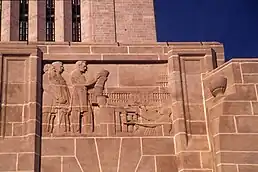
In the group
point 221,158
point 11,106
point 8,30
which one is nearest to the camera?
point 221,158

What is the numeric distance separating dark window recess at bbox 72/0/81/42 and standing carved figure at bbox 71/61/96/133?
111ft

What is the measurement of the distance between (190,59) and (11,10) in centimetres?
3648

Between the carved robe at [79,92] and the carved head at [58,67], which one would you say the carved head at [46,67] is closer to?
the carved head at [58,67]

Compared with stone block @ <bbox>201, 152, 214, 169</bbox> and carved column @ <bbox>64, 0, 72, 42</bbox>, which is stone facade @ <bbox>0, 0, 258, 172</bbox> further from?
→ carved column @ <bbox>64, 0, 72, 42</bbox>

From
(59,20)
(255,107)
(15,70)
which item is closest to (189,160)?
(255,107)

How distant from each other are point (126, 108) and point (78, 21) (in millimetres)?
36336

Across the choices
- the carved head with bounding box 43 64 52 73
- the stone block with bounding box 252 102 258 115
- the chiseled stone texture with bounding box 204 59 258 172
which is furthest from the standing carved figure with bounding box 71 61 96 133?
the stone block with bounding box 252 102 258 115

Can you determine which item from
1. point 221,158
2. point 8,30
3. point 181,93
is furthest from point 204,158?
point 8,30

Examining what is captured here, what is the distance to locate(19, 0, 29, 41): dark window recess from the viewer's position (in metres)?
50.6

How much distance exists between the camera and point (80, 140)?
14547 mm

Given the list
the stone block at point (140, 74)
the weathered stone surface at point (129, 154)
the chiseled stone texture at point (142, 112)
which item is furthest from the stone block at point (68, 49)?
the weathered stone surface at point (129, 154)

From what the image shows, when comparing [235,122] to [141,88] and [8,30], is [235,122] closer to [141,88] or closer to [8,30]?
[141,88]

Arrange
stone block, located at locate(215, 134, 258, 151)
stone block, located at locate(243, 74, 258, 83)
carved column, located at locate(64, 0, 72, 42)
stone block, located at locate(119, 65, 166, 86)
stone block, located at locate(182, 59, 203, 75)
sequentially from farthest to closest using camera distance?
carved column, located at locate(64, 0, 72, 42)
stone block, located at locate(182, 59, 203, 75)
stone block, located at locate(119, 65, 166, 86)
stone block, located at locate(243, 74, 258, 83)
stone block, located at locate(215, 134, 258, 151)

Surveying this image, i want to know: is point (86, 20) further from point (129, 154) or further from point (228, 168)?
point (228, 168)
